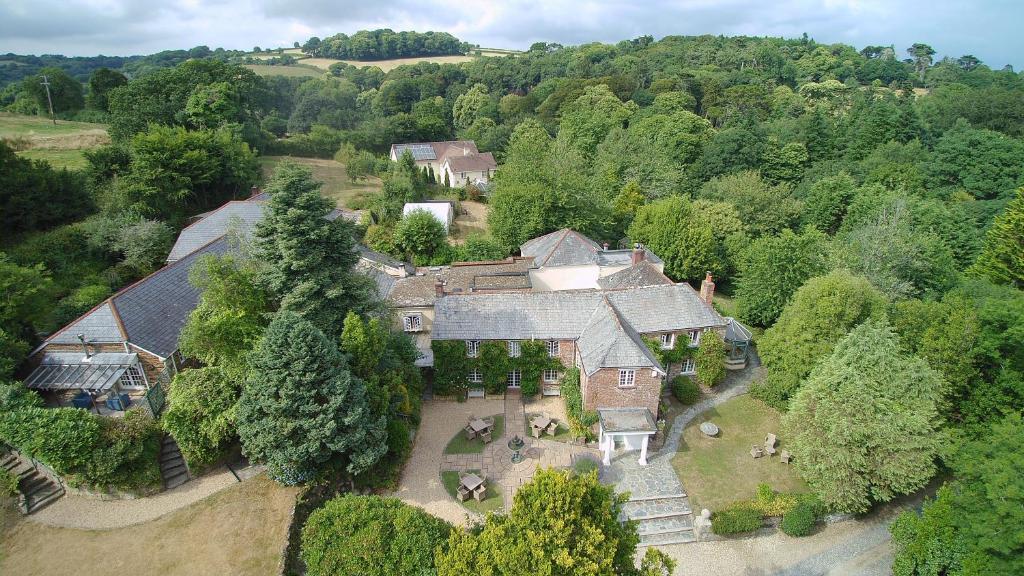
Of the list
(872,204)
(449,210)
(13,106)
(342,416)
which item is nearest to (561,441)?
(342,416)

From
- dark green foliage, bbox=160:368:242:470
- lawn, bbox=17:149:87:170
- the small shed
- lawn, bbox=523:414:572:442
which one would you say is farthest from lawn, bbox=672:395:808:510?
lawn, bbox=17:149:87:170

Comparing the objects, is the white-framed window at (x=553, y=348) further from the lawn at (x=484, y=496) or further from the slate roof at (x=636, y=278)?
the lawn at (x=484, y=496)

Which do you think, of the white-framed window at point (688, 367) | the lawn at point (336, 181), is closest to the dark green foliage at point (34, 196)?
the lawn at point (336, 181)

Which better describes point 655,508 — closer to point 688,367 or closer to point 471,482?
point 471,482

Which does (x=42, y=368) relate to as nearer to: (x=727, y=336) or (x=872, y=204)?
(x=727, y=336)

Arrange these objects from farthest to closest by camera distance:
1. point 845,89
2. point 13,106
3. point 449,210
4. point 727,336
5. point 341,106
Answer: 1. point 341,106
2. point 845,89
3. point 13,106
4. point 449,210
5. point 727,336
